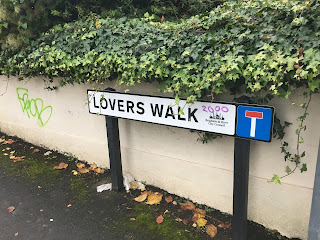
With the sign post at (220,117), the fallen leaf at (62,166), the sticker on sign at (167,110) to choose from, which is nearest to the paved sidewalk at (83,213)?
the fallen leaf at (62,166)

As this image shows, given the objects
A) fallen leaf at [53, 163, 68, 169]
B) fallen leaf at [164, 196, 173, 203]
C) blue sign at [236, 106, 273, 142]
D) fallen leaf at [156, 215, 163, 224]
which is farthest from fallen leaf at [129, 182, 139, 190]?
Answer: blue sign at [236, 106, 273, 142]

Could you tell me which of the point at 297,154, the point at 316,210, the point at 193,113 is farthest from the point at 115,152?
the point at 316,210

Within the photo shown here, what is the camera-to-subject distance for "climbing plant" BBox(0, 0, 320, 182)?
7.22 feet

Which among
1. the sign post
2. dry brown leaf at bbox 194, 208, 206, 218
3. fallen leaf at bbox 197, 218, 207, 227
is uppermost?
the sign post

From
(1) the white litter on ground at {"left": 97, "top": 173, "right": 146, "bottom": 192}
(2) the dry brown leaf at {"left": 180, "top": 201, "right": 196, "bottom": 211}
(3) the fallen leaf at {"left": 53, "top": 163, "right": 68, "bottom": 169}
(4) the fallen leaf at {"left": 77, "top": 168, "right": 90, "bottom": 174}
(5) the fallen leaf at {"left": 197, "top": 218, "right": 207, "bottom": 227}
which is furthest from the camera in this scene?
(3) the fallen leaf at {"left": 53, "top": 163, "right": 68, "bottom": 169}

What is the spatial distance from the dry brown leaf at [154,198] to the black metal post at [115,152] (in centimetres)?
53

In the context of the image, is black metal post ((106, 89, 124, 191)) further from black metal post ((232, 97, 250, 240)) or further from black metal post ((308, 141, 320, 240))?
black metal post ((308, 141, 320, 240))

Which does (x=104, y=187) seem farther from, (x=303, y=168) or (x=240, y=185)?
(x=303, y=168)

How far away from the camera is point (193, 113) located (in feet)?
9.35

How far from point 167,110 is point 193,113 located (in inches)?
12.7

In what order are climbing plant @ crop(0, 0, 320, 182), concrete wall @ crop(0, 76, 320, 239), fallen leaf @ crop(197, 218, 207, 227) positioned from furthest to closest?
fallen leaf @ crop(197, 218, 207, 227), concrete wall @ crop(0, 76, 320, 239), climbing plant @ crop(0, 0, 320, 182)

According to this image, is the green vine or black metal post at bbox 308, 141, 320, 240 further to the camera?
the green vine

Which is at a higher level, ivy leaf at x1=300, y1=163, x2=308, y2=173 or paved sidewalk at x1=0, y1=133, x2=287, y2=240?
ivy leaf at x1=300, y1=163, x2=308, y2=173

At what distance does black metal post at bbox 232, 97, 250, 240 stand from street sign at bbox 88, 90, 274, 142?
183 millimetres
